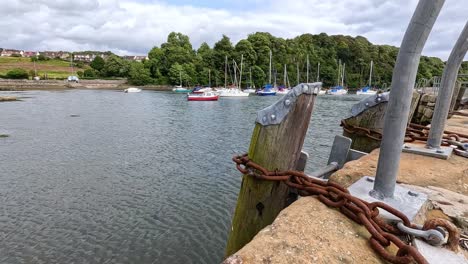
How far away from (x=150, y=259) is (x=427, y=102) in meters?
11.6

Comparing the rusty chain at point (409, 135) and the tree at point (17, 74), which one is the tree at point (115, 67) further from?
the rusty chain at point (409, 135)

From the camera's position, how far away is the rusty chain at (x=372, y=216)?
5.47 ft

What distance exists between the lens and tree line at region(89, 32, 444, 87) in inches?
3957

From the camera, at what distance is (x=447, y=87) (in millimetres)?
3863

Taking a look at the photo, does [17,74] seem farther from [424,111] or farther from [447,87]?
[447,87]

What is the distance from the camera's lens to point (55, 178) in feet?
42.2

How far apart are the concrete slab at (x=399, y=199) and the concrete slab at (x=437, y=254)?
0.22m

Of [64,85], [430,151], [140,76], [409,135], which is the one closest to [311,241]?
[430,151]

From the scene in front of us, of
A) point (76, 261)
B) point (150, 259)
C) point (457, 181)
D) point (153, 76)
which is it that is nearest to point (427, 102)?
point (457, 181)

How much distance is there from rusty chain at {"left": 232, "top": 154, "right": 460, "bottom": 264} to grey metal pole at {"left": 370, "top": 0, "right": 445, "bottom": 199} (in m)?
0.35

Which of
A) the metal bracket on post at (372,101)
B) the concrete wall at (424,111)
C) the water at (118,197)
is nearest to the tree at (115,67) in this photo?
the water at (118,197)

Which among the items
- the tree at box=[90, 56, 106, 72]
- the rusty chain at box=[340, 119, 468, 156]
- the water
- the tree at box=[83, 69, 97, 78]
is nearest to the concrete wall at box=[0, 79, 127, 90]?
the tree at box=[83, 69, 97, 78]

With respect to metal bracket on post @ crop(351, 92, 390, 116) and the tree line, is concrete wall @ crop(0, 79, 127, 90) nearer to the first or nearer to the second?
the tree line

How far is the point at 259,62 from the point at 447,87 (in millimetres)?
103862
